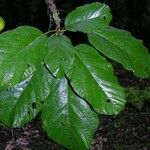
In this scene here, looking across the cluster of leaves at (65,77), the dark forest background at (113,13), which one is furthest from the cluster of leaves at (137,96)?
the cluster of leaves at (65,77)

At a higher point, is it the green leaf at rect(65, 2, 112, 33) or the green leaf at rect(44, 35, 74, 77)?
the green leaf at rect(65, 2, 112, 33)

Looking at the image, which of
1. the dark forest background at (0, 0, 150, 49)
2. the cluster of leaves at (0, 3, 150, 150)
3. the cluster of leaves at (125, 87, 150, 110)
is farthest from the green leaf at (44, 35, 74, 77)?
the dark forest background at (0, 0, 150, 49)

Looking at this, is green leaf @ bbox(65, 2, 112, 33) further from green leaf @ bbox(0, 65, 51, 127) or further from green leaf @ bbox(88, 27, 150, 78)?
green leaf @ bbox(0, 65, 51, 127)

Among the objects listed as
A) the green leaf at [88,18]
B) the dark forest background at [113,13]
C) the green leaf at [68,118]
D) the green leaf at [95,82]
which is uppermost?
the green leaf at [88,18]

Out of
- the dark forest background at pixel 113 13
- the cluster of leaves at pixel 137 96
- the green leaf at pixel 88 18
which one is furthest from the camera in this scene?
the dark forest background at pixel 113 13

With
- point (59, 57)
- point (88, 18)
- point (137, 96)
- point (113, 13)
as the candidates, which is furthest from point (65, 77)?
point (113, 13)

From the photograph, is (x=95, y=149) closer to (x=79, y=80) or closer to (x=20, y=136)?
(x=20, y=136)

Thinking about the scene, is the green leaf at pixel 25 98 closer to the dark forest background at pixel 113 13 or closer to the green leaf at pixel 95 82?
the green leaf at pixel 95 82

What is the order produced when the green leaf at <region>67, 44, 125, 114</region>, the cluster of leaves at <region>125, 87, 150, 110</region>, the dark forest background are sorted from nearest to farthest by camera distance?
the green leaf at <region>67, 44, 125, 114</region>, the cluster of leaves at <region>125, 87, 150, 110</region>, the dark forest background
